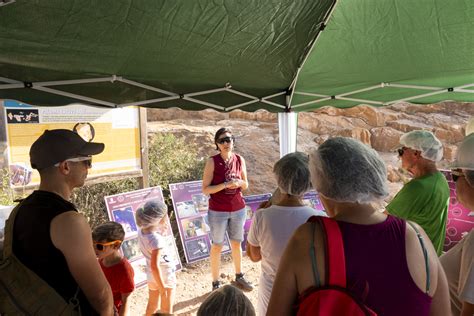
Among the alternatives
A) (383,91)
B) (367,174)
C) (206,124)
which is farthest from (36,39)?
(206,124)

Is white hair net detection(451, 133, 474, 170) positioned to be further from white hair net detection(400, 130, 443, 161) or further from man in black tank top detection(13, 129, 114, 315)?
man in black tank top detection(13, 129, 114, 315)

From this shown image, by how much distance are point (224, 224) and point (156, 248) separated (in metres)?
1.59

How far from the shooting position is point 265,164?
1335 cm

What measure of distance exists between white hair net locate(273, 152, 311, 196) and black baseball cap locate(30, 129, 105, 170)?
3.17 feet

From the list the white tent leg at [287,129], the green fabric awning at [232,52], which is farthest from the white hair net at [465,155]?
the white tent leg at [287,129]

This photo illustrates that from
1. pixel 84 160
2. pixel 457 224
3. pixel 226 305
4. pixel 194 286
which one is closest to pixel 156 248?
pixel 84 160

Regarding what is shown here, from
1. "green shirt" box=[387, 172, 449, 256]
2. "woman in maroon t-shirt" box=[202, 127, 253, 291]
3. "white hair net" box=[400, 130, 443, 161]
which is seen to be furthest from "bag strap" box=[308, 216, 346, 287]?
"woman in maroon t-shirt" box=[202, 127, 253, 291]

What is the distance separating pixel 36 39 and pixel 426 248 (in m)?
1.97

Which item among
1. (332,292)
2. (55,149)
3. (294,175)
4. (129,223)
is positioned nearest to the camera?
(332,292)

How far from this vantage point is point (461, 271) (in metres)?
1.30

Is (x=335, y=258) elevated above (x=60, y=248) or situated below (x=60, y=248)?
above

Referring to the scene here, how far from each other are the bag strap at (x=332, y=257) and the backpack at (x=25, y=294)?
3.41 feet

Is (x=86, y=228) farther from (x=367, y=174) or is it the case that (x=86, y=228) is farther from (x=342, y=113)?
(x=342, y=113)

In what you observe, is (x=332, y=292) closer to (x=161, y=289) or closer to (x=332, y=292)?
(x=332, y=292)
